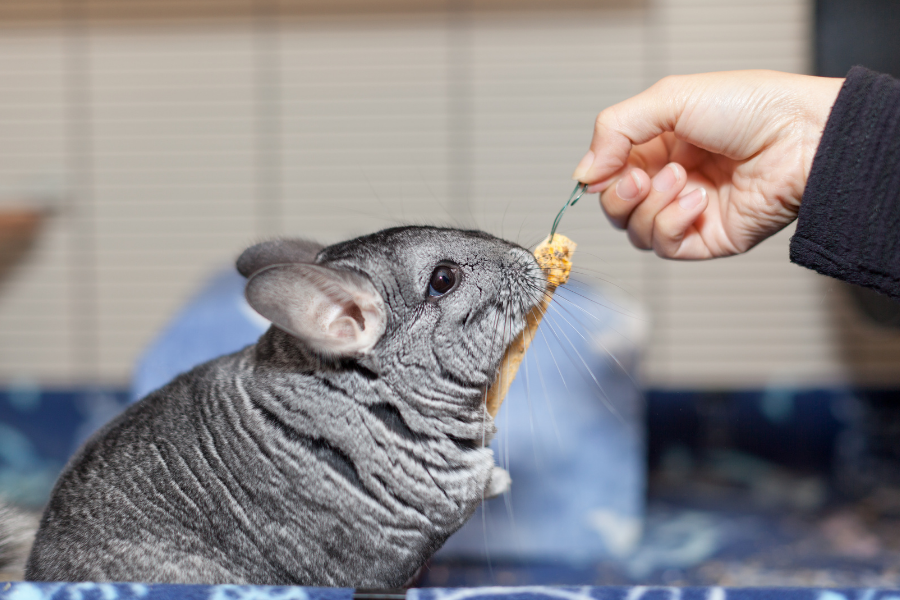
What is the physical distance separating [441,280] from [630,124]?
372 mm

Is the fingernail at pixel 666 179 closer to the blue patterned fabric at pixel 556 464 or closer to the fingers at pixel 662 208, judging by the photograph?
the fingers at pixel 662 208

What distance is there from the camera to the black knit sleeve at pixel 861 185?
0.82m

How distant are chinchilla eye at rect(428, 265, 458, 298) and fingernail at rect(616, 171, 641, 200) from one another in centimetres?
33

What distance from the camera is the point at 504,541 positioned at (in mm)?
1793

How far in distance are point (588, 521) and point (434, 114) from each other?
194 cm

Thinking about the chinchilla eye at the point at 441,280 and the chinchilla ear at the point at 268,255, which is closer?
the chinchilla eye at the point at 441,280

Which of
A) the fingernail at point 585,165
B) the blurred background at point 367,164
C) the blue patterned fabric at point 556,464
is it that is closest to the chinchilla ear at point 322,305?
the fingernail at point 585,165

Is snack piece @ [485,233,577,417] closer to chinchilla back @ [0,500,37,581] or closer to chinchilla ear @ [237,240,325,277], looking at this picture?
chinchilla ear @ [237,240,325,277]

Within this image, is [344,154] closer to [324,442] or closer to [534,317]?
[534,317]

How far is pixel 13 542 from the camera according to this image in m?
0.99

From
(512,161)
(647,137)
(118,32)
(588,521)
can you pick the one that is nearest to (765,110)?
(647,137)

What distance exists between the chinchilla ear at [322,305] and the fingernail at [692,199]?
0.52 metres

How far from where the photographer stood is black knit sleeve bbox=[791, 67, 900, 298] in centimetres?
82

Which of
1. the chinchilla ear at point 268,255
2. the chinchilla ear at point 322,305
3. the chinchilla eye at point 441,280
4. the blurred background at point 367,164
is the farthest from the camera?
the blurred background at point 367,164
